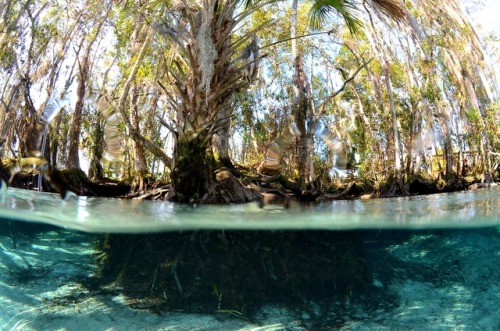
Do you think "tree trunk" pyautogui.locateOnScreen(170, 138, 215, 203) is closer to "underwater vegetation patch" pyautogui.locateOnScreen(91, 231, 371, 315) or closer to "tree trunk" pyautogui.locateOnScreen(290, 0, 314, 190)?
"underwater vegetation patch" pyautogui.locateOnScreen(91, 231, 371, 315)

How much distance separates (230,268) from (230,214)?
2.91 feet

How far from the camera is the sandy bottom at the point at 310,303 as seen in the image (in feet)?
14.9

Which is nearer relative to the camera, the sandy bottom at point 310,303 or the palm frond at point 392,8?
the sandy bottom at point 310,303

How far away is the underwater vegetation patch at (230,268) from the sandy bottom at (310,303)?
21 cm

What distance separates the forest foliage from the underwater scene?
2.03ft

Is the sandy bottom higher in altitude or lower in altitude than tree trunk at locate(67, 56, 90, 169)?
lower

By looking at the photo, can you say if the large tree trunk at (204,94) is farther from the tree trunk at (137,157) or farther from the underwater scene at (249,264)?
the tree trunk at (137,157)

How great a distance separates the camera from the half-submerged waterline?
622cm

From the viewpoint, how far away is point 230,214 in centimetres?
622

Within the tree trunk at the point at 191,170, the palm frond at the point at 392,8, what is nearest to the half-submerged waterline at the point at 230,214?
the tree trunk at the point at 191,170

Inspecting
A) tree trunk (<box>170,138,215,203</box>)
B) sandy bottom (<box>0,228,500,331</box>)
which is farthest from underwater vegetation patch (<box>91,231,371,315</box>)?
tree trunk (<box>170,138,215,203</box>)

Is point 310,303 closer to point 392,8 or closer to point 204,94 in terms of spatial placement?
point 204,94

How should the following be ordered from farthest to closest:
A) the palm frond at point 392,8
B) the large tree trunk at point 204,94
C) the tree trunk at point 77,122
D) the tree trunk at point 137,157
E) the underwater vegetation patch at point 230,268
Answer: the palm frond at point 392,8 < the tree trunk at point 137,157 < the tree trunk at point 77,122 < the large tree trunk at point 204,94 < the underwater vegetation patch at point 230,268

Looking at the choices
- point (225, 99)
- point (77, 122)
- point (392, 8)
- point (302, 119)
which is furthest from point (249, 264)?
point (392, 8)
